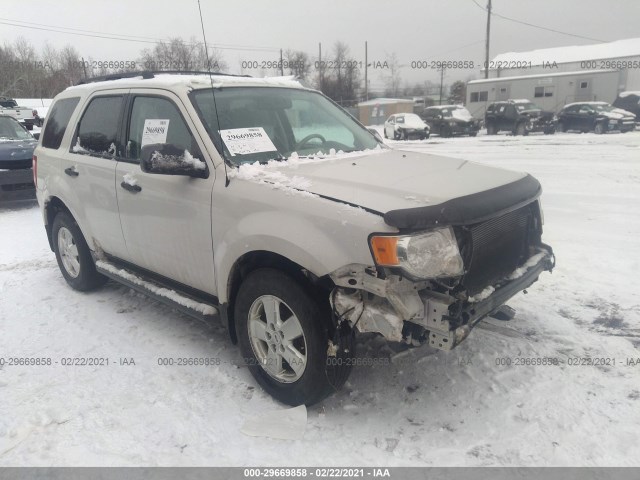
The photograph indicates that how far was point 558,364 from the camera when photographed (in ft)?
10.9

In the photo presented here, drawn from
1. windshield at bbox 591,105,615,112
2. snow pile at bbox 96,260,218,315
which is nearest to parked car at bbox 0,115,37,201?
snow pile at bbox 96,260,218,315

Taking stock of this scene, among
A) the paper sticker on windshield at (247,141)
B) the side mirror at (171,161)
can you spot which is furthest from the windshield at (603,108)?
the side mirror at (171,161)

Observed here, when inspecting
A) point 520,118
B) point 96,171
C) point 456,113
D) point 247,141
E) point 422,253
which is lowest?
point 520,118

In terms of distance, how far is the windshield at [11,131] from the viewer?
395 inches

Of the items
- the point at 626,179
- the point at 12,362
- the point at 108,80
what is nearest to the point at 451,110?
the point at 626,179

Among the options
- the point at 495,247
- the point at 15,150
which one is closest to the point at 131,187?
the point at 495,247

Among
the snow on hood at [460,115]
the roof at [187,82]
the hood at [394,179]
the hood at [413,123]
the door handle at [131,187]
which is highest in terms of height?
the roof at [187,82]

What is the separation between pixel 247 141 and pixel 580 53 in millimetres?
53454

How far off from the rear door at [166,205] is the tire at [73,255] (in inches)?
35.9

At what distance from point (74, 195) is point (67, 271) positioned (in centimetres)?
95

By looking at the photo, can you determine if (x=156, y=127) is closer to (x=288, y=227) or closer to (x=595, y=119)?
(x=288, y=227)

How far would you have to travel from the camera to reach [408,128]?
25156mm

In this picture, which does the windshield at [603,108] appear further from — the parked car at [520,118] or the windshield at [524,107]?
the windshield at [524,107]

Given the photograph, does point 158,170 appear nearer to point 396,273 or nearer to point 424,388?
point 396,273
